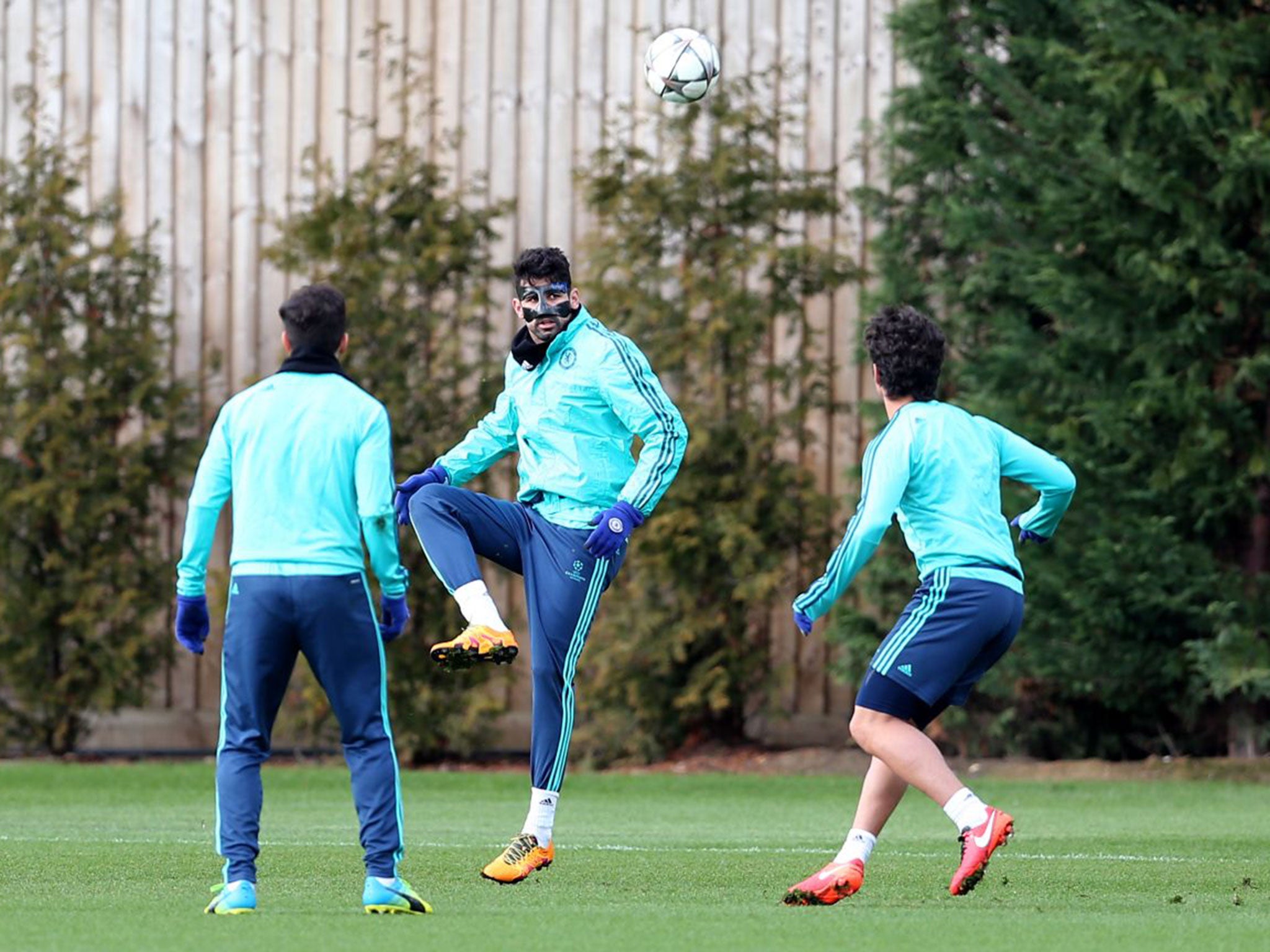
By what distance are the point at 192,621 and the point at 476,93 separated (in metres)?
9.10

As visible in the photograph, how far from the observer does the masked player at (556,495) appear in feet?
21.9

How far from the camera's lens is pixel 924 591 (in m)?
6.04

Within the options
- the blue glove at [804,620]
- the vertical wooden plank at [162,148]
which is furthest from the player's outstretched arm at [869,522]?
the vertical wooden plank at [162,148]

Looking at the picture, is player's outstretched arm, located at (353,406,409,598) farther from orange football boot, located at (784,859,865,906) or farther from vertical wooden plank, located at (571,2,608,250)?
vertical wooden plank, located at (571,2,608,250)

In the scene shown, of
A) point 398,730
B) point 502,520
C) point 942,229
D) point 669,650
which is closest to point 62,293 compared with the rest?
point 398,730

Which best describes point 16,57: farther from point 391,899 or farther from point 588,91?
point 391,899

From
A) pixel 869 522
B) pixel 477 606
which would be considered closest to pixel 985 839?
pixel 869 522

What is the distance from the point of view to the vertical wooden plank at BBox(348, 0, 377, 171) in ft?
47.4

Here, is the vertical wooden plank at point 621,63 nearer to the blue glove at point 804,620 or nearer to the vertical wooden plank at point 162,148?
the vertical wooden plank at point 162,148

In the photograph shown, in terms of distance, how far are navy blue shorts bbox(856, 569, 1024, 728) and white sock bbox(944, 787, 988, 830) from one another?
274 millimetres

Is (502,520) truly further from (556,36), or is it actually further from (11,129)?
(11,129)

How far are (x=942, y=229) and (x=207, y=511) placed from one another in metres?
8.10

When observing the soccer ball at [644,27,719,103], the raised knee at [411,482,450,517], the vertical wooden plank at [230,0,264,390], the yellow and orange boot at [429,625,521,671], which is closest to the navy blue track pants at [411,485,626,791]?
the raised knee at [411,482,450,517]

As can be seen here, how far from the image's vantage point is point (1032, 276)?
12070 millimetres
